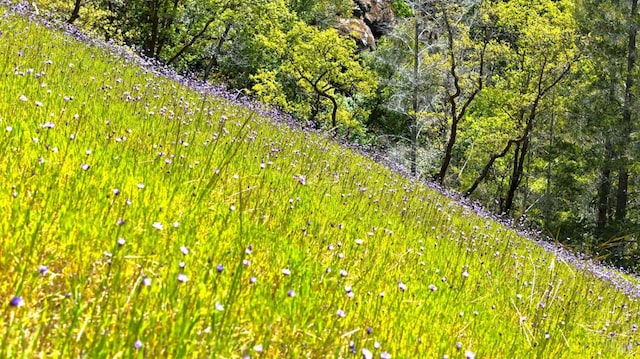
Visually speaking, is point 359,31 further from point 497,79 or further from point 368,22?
point 497,79

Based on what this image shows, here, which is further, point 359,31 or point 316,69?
point 359,31

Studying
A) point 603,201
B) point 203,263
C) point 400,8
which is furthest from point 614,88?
point 400,8

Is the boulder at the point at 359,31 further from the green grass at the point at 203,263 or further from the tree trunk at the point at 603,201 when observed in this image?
the green grass at the point at 203,263

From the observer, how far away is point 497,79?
37750 millimetres

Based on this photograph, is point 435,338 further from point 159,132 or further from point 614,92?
point 614,92

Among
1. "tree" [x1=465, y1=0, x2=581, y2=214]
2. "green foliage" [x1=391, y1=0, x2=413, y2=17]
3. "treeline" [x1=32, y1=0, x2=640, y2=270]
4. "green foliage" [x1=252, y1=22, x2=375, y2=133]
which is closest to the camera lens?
"treeline" [x1=32, y1=0, x2=640, y2=270]

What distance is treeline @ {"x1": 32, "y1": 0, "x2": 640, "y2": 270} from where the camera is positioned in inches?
986

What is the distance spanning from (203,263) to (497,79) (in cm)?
3904

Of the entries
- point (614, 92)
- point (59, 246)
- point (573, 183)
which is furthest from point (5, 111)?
point (573, 183)

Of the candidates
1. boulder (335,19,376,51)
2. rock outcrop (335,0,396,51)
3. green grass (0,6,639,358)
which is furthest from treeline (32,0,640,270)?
green grass (0,6,639,358)

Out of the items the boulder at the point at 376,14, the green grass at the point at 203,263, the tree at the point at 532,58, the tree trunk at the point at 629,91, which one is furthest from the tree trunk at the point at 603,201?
the boulder at the point at 376,14

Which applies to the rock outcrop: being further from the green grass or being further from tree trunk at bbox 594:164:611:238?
the green grass

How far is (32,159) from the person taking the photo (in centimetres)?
308

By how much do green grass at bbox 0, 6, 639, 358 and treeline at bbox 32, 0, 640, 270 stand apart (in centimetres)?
1851
